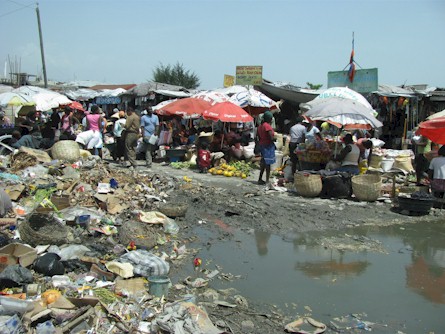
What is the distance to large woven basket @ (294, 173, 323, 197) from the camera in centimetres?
973

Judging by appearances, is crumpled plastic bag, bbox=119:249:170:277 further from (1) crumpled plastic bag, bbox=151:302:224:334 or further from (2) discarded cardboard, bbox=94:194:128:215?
(2) discarded cardboard, bbox=94:194:128:215

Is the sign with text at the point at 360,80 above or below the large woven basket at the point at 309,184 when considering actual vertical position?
above

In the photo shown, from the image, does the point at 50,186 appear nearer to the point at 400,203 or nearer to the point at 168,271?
the point at 168,271

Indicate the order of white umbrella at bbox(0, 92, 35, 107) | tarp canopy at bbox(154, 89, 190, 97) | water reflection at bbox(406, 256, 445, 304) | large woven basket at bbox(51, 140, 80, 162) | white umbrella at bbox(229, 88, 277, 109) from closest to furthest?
water reflection at bbox(406, 256, 445, 304), large woven basket at bbox(51, 140, 80, 162), white umbrella at bbox(0, 92, 35, 107), white umbrella at bbox(229, 88, 277, 109), tarp canopy at bbox(154, 89, 190, 97)

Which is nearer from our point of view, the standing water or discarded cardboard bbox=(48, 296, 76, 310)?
discarded cardboard bbox=(48, 296, 76, 310)

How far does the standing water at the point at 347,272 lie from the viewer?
4758 millimetres

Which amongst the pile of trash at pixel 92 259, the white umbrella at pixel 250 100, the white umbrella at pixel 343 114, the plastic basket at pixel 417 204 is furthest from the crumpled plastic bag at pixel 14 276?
the white umbrella at pixel 250 100

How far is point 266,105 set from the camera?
16.6m

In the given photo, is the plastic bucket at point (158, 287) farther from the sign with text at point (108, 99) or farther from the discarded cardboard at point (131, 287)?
the sign with text at point (108, 99)

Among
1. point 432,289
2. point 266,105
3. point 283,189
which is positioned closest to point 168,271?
point 432,289

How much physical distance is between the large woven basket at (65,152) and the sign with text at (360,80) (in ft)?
34.8

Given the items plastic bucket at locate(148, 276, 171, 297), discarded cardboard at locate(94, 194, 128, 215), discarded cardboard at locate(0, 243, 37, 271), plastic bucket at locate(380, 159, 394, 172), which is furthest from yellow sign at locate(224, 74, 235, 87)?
plastic bucket at locate(148, 276, 171, 297)

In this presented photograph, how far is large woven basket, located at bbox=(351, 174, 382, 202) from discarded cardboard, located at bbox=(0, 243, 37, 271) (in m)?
6.87

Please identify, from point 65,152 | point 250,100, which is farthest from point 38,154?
point 250,100
